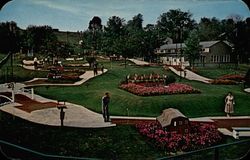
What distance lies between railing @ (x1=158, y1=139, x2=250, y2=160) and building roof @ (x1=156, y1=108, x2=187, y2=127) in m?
0.27

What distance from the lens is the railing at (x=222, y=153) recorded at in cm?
365

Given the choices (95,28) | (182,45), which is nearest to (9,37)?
(95,28)

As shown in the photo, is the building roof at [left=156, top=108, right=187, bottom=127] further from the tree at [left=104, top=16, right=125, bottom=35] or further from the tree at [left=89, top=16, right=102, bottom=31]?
the tree at [left=89, top=16, right=102, bottom=31]

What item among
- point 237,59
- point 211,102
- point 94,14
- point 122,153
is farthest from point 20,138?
point 237,59

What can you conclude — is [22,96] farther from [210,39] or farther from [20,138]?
[210,39]

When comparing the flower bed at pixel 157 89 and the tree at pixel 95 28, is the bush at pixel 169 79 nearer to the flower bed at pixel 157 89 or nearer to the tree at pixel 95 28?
the flower bed at pixel 157 89

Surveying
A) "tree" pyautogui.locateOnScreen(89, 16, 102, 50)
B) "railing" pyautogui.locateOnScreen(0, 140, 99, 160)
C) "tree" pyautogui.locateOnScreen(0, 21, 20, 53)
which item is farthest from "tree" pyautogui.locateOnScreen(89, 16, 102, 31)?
"railing" pyautogui.locateOnScreen(0, 140, 99, 160)

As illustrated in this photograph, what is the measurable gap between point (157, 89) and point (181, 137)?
44 centimetres

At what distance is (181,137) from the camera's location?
145 inches

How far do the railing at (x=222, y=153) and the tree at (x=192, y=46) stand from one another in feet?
2.45

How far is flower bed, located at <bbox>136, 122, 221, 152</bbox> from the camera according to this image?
3.66 meters

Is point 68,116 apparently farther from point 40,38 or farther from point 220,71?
point 220,71

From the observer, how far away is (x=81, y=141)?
3701 millimetres

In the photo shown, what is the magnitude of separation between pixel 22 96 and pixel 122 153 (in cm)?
94
